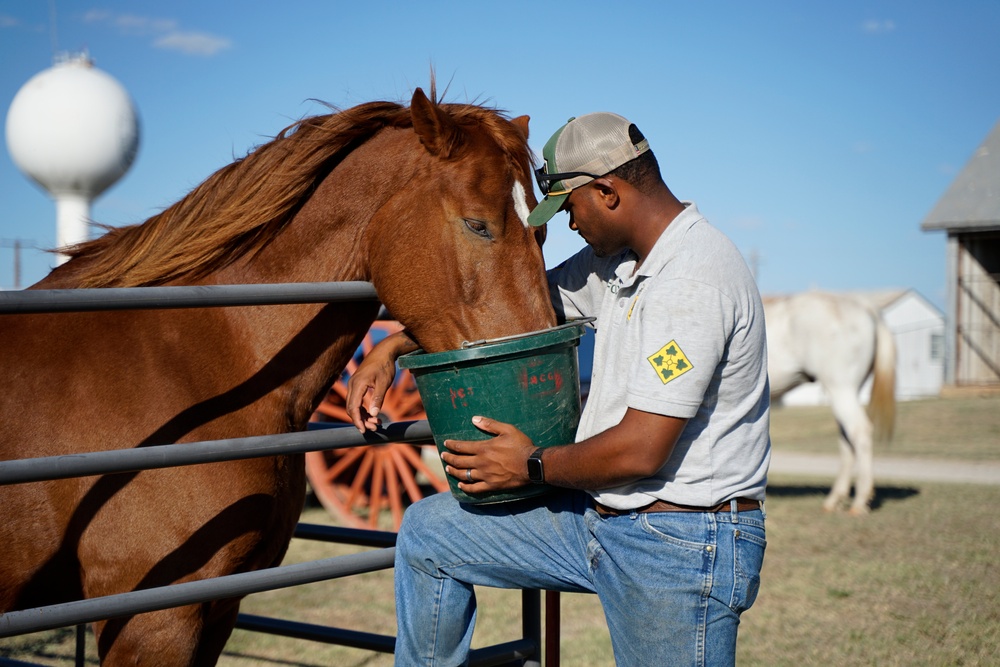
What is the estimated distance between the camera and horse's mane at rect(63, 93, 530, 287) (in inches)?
92.4

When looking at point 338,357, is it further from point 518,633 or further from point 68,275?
point 518,633

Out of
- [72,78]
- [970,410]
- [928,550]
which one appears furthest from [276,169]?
[970,410]

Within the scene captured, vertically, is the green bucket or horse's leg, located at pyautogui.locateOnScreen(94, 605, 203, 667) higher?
the green bucket

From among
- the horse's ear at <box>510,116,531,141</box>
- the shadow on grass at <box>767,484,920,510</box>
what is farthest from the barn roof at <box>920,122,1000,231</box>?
the horse's ear at <box>510,116,531,141</box>

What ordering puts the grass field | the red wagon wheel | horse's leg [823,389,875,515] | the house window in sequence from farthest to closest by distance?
the house window → horse's leg [823,389,875,515] → the red wagon wheel → the grass field

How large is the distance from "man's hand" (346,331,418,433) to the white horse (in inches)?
297

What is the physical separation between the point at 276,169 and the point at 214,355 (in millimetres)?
561

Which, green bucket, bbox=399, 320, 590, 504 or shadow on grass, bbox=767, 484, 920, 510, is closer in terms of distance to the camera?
green bucket, bbox=399, 320, 590, 504

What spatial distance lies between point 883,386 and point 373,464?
220 inches

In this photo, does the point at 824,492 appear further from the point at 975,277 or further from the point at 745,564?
the point at 975,277

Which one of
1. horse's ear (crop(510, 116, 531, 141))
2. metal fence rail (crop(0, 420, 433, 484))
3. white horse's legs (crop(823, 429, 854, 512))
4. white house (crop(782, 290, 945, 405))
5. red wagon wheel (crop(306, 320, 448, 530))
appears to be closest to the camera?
metal fence rail (crop(0, 420, 433, 484))

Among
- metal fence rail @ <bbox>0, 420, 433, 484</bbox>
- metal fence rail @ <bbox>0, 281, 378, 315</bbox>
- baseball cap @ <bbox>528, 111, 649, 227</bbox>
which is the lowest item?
metal fence rail @ <bbox>0, 420, 433, 484</bbox>

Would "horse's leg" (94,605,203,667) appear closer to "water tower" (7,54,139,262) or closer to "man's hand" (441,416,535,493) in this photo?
"man's hand" (441,416,535,493)

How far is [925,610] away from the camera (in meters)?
4.86
